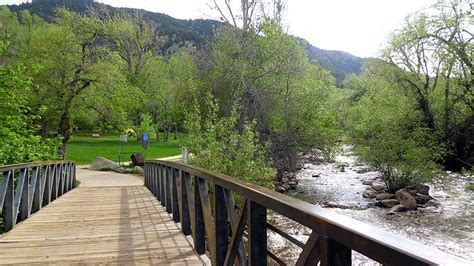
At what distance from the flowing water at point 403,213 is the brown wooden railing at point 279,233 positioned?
10.3 feet

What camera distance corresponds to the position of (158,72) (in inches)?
1858

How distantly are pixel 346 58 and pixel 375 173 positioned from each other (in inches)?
6968

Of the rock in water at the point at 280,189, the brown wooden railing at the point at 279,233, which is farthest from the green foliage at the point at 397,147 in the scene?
the brown wooden railing at the point at 279,233

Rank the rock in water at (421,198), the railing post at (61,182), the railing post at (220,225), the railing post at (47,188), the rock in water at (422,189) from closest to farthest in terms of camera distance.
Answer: the railing post at (220,225) < the railing post at (47,188) < the railing post at (61,182) < the rock in water at (421,198) < the rock in water at (422,189)

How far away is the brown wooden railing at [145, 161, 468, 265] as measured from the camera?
1.08 m

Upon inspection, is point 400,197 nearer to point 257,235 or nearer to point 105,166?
point 257,235

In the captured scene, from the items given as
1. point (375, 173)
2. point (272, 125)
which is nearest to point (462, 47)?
point (375, 173)

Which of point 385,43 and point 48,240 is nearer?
point 48,240

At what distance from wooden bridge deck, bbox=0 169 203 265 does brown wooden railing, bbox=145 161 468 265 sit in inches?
17.9

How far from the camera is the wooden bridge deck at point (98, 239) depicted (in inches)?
152

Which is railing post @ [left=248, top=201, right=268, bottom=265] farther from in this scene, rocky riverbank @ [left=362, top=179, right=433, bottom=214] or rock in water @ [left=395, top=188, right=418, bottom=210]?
rock in water @ [left=395, top=188, right=418, bottom=210]

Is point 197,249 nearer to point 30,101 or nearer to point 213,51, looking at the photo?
point 213,51

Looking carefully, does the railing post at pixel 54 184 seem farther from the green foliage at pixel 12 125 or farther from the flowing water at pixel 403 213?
the flowing water at pixel 403 213

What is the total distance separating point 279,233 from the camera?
2174mm
